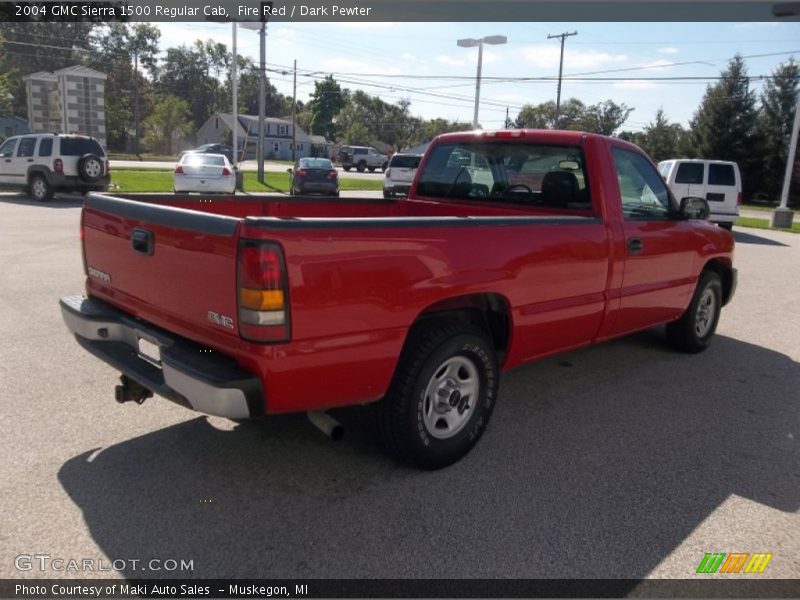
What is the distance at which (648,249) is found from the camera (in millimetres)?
4809

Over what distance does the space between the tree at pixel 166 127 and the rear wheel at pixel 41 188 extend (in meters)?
61.7

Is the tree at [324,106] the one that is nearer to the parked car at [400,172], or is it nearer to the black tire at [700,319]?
the parked car at [400,172]

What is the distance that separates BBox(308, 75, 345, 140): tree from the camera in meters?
116

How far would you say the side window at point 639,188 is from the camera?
4730 millimetres

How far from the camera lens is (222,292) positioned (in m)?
2.79

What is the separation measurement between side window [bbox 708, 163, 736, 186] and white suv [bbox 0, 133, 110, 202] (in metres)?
17.4

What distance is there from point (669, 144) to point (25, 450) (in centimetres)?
6728

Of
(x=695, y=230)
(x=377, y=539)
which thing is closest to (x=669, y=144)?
(x=695, y=230)

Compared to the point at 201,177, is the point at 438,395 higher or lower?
lower

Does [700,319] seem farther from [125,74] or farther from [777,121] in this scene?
[125,74]

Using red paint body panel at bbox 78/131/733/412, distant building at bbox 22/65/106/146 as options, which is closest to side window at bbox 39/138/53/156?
red paint body panel at bbox 78/131/733/412

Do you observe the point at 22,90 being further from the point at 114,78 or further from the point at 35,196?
the point at 35,196

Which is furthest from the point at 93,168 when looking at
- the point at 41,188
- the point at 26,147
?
the point at 26,147

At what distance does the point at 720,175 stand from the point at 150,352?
59.1ft
